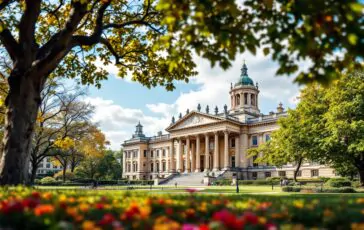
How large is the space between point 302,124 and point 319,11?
3358cm

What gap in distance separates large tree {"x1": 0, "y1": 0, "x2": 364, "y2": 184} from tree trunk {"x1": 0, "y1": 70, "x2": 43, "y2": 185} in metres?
0.03

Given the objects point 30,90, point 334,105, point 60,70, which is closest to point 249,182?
point 334,105

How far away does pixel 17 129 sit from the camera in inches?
474

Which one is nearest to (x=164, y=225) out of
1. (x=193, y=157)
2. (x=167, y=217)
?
(x=167, y=217)

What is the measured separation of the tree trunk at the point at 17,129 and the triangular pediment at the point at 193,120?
65221mm

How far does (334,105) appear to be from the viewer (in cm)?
3531

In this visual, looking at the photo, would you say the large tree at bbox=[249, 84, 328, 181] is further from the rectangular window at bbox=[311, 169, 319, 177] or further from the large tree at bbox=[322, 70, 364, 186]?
the rectangular window at bbox=[311, 169, 319, 177]

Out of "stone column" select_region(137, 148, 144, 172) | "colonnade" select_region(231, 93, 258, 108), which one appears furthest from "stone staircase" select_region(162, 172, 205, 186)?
"stone column" select_region(137, 148, 144, 172)

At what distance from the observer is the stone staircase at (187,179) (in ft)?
229

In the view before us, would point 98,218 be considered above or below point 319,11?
below

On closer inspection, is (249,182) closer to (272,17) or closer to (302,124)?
(302,124)

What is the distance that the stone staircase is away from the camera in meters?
69.9

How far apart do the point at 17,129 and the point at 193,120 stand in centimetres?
7197

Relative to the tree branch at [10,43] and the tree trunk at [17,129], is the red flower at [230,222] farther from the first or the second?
the tree branch at [10,43]
